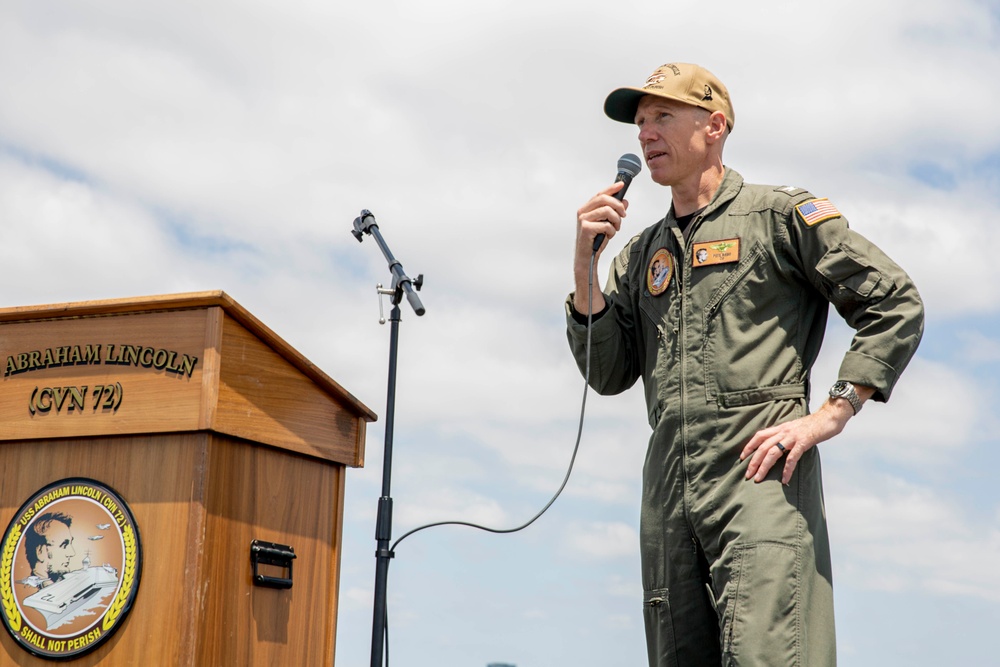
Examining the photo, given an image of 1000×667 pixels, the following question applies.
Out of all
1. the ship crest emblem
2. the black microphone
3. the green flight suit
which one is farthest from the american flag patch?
the ship crest emblem

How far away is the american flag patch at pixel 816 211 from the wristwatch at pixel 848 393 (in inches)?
14.0

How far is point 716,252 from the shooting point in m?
2.61

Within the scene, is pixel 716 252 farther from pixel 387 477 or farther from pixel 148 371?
pixel 148 371

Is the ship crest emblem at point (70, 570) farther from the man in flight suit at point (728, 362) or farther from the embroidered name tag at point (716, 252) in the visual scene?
the embroidered name tag at point (716, 252)

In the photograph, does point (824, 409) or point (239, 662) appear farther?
point (239, 662)

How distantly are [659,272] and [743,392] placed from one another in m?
0.39

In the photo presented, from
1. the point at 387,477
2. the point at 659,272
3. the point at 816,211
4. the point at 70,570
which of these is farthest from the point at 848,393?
the point at 70,570

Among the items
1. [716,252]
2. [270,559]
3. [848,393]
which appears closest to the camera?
[848,393]

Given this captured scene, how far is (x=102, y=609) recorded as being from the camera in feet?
8.66

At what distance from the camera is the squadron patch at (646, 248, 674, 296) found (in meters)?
2.69

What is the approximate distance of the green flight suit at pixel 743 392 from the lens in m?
2.35

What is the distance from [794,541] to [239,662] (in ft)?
4.28

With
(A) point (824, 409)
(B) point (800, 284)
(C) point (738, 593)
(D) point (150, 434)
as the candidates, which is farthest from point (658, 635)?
(D) point (150, 434)

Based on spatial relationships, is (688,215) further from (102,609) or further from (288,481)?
(102,609)
